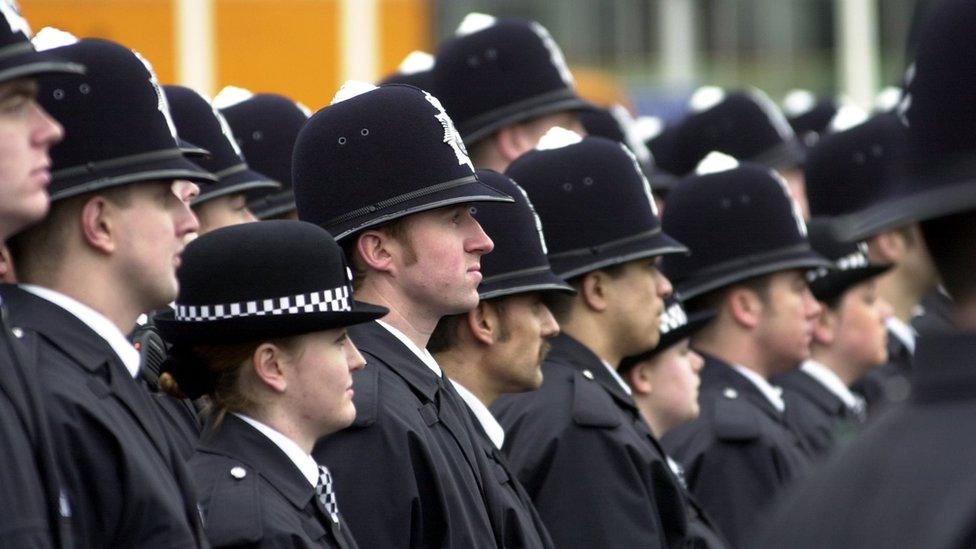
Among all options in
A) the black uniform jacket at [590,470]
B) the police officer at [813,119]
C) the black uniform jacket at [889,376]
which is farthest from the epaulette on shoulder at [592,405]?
the police officer at [813,119]

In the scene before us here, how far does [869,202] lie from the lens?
1010 cm

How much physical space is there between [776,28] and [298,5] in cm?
1268

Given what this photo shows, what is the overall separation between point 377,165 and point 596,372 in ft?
4.67

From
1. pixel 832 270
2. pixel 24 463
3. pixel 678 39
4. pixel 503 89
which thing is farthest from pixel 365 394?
pixel 678 39

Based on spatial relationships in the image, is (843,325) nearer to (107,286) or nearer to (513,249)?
(513,249)

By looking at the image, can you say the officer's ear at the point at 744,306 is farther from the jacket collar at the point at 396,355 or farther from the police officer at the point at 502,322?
the jacket collar at the point at 396,355

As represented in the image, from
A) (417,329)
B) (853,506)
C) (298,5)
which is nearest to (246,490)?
(417,329)

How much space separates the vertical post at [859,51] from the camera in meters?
28.8

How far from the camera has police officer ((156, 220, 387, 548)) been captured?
441cm

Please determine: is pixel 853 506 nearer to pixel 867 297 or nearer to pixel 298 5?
pixel 867 297

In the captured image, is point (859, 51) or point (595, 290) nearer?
point (595, 290)

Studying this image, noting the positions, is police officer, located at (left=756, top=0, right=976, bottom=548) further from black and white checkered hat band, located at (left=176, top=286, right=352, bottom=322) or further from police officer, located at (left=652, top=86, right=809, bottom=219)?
police officer, located at (left=652, top=86, right=809, bottom=219)

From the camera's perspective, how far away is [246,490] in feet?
14.0

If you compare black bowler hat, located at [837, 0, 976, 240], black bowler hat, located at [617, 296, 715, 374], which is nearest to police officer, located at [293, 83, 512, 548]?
black bowler hat, located at [617, 296, 715, 374]
